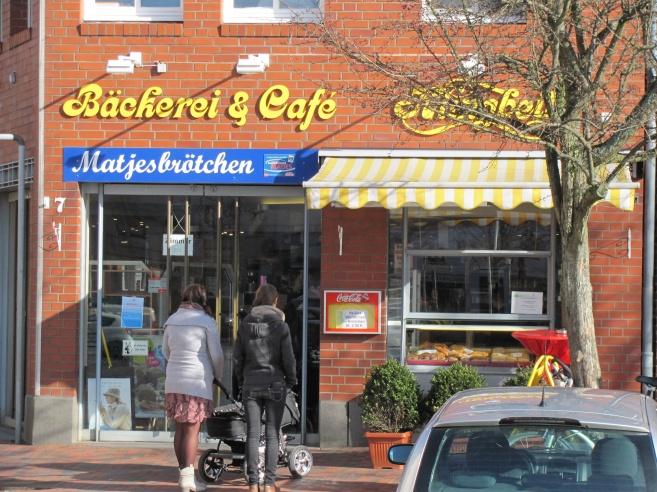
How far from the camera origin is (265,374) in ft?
28.0

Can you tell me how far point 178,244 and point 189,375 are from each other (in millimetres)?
3013

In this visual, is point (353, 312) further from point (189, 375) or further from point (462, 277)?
point (189, 375)

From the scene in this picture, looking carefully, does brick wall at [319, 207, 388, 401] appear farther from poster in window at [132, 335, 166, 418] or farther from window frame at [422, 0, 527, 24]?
window frame at [422, 0, 527, 24]

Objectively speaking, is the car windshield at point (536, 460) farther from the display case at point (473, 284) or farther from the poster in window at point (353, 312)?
the display case at point (473, 284)

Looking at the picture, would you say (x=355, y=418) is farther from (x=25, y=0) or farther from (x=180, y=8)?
(x=25, y=0)

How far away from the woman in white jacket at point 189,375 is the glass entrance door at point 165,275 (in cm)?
255

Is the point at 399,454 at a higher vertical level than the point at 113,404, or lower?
higher

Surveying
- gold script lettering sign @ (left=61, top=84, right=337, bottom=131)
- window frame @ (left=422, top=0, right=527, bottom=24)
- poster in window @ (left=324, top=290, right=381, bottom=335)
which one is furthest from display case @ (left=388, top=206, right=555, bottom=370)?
window frame @ (left=422, top=0, right=527, bottom=24)

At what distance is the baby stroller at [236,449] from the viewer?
355 inches

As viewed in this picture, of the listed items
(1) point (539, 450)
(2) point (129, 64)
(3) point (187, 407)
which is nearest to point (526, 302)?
(3) point (187, 407)

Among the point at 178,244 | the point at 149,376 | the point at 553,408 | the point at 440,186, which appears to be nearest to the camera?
the point at 553,408

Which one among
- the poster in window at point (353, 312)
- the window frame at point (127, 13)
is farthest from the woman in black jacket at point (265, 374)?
the window frame at point (127, 13)

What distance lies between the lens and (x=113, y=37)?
1134cm

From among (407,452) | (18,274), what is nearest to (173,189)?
(18,274)
